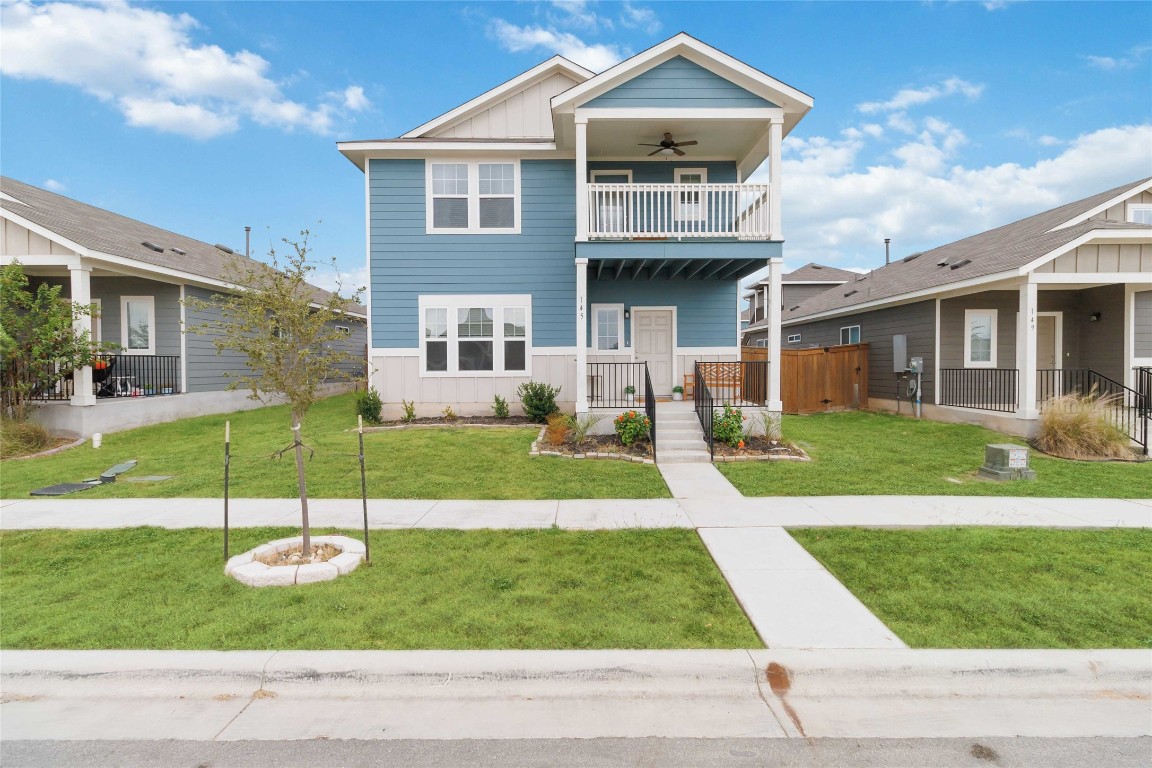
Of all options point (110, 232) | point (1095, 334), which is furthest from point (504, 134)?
point (1095, 334)

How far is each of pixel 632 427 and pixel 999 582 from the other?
6197 mm

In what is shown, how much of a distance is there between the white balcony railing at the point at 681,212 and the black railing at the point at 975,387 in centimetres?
687

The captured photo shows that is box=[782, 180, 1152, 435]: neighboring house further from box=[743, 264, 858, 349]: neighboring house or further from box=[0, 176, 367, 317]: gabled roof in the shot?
box=[0, 176, 367, 317]: gabled roof

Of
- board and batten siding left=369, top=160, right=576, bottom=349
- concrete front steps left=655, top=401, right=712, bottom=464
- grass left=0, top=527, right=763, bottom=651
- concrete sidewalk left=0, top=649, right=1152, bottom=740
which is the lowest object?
concrete sidewalk left=0, top=649, right=1152, bottom=740

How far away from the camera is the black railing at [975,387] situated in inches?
525

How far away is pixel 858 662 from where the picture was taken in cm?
328

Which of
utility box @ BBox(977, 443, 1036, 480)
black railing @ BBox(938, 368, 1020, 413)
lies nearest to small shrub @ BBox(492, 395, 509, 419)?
utility box @ BBox(977, 443, 1036, 480)

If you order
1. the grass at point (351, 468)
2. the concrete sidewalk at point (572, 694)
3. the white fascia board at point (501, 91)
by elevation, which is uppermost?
the white fascia board at point (501, 91)

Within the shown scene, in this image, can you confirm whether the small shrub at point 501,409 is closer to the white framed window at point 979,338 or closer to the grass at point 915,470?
the grass at point 915,470

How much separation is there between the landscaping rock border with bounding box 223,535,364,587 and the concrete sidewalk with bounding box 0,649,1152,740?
38.1 inches

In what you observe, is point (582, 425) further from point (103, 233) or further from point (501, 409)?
point (103, 233)

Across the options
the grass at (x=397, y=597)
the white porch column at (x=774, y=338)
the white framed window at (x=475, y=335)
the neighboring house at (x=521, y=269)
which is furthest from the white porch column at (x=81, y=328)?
the white porch column at (x=774, y=338)

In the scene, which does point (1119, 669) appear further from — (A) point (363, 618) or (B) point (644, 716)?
(A) point (363, 618)

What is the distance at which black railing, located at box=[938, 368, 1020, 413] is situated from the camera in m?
13.3
